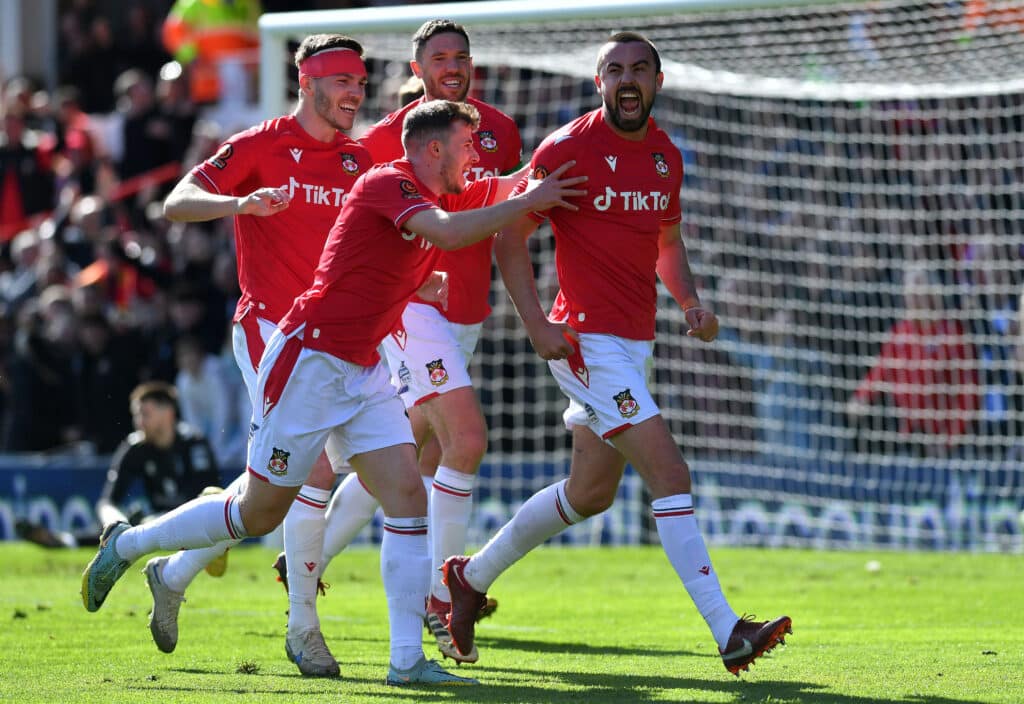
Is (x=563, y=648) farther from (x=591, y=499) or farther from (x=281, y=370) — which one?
(x=281, y=370)

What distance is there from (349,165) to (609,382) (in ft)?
5.16

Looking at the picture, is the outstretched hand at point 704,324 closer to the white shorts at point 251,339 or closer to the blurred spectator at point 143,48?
the white shorts at point 251,339

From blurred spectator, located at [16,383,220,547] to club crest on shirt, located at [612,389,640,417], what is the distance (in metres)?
6.18

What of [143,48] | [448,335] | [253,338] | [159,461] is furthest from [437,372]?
[143,48]

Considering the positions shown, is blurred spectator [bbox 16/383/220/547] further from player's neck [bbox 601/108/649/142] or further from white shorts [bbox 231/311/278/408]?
player's neck [bbox 601/108/649/142]

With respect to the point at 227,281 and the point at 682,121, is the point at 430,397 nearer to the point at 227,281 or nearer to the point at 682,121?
the point at 682,121

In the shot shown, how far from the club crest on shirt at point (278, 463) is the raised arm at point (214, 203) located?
922 mm

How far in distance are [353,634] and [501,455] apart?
235 inches

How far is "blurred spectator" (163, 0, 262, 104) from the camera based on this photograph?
64.3ft

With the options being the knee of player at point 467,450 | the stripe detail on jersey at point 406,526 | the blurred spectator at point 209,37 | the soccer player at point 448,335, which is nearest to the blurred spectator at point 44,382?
the blurred spectator at point 209,37

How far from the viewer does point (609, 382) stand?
6648mm

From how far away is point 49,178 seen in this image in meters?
19.8

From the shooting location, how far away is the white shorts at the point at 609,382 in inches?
259

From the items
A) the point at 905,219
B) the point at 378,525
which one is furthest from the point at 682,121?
the point at 378,525
